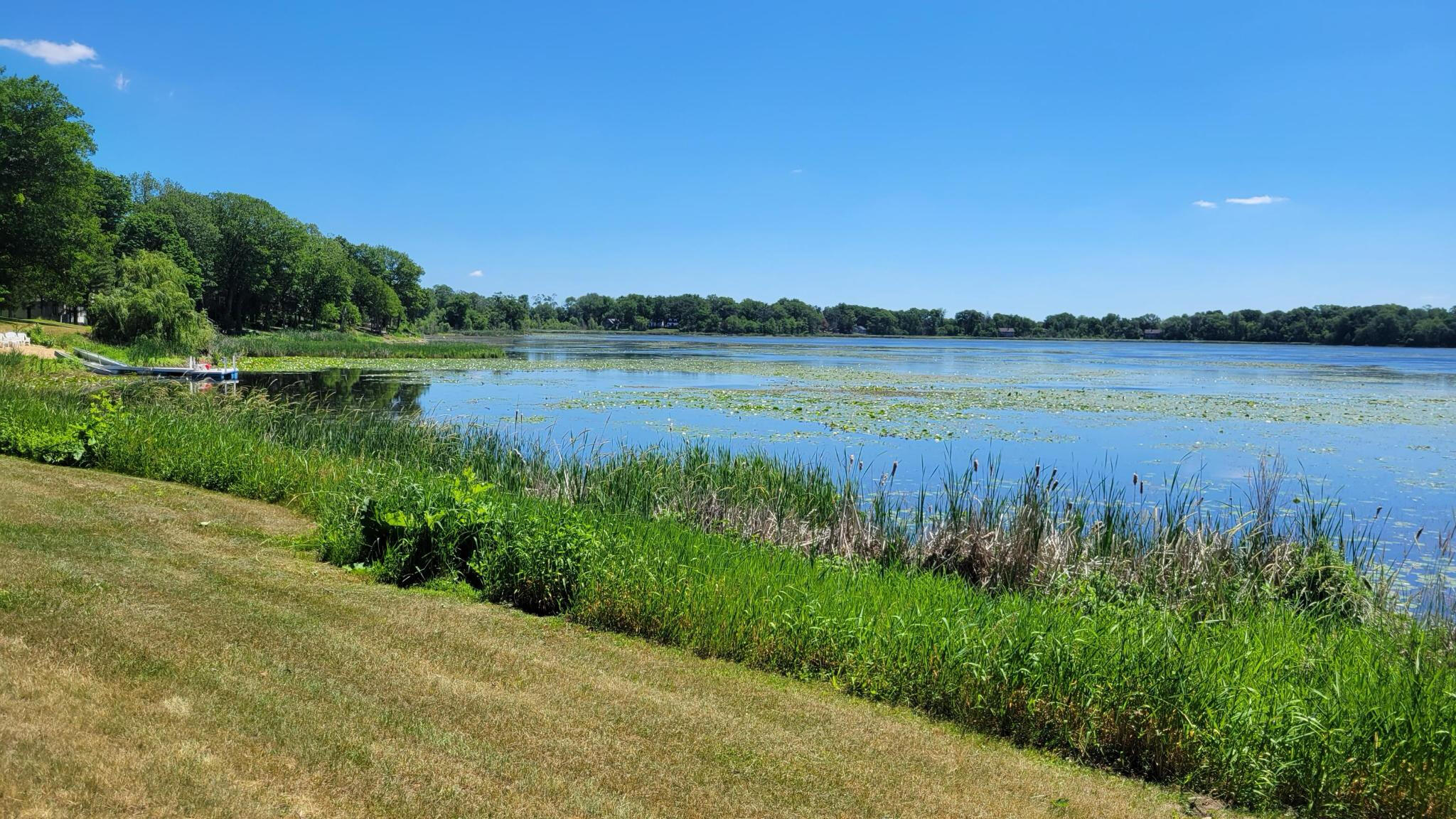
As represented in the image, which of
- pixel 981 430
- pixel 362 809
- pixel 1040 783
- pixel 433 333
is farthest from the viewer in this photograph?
pixel 433 333

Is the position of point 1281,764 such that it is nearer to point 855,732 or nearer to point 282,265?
point 855,732

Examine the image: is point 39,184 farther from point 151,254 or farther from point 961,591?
point 961,591

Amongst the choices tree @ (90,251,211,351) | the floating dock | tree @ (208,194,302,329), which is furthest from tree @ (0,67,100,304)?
tree @ (208,194,302,329)

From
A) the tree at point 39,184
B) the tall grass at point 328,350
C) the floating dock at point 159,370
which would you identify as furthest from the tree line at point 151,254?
the floating dock at point 159,370

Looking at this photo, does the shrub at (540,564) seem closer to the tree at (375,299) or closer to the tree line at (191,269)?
the tree line at (191,269)

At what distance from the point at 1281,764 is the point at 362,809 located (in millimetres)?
4935

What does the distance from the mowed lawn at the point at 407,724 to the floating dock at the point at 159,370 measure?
107ft

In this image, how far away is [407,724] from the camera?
4.68 meters

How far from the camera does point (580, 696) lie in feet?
17.6

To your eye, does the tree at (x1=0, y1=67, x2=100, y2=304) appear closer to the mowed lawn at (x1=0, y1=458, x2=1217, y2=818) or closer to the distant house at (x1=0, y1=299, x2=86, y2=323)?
the distant house at (x1=0, y1=299, x2=86, y2=323)

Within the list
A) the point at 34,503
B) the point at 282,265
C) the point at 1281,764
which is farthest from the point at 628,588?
the point at 282,265

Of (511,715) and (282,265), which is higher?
(282,265)

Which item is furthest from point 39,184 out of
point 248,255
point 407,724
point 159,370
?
point 407,724

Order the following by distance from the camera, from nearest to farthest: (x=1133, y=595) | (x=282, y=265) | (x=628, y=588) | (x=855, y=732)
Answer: (x=855, y=732), (x=628, y=588), (x=1133, y=595), (x=282, y=265)
